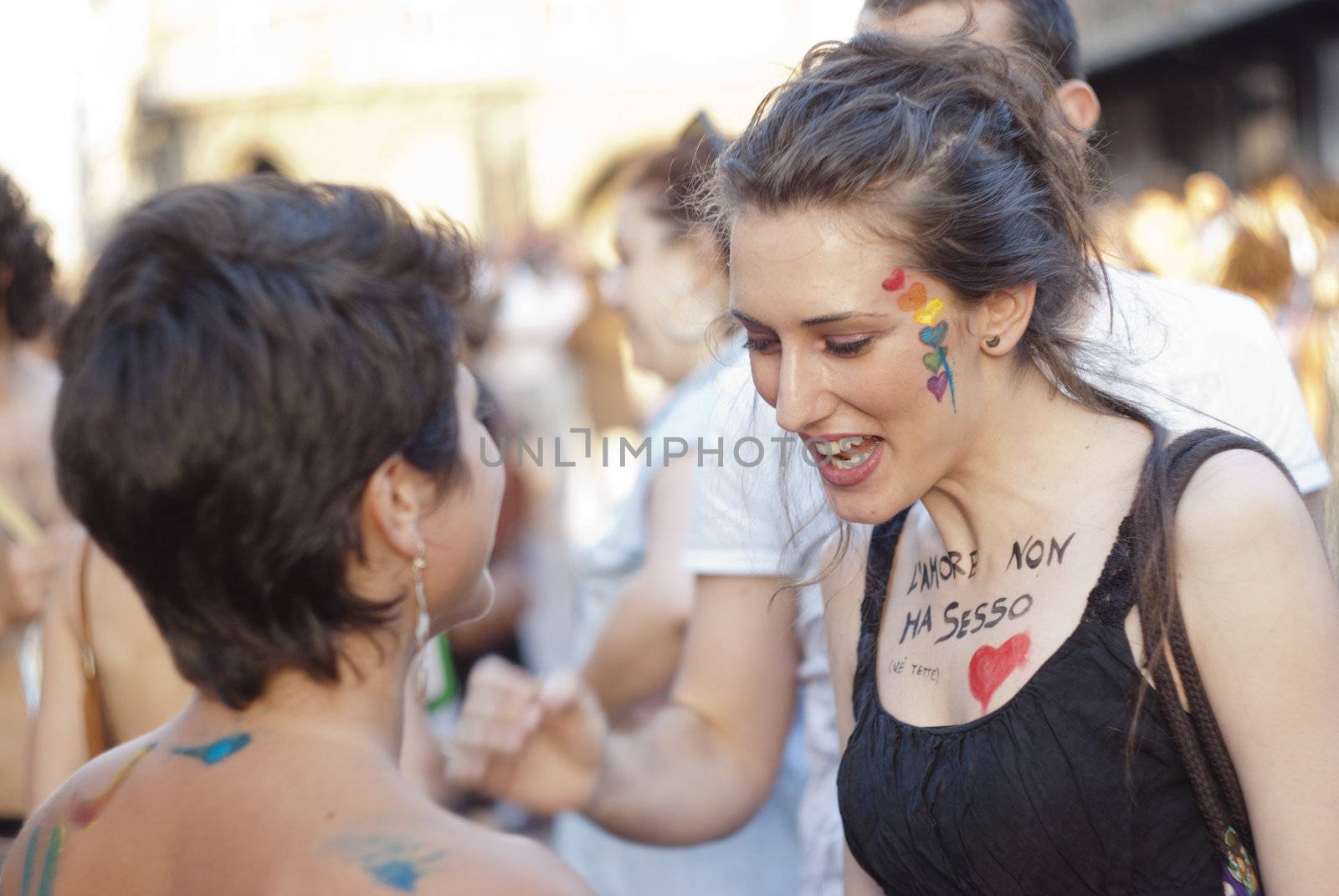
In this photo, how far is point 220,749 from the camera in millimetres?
1503

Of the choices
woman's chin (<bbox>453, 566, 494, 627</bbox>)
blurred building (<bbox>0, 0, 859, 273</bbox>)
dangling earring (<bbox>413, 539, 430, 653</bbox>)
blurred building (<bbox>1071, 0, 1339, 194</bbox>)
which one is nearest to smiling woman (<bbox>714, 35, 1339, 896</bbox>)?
woman's chin (<bbox>453, 566, 494, 627</bbox>)

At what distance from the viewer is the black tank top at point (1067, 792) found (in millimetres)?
1679

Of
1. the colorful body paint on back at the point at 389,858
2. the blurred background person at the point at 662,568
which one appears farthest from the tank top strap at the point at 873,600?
the colorful body paint on back at the point at 389,858

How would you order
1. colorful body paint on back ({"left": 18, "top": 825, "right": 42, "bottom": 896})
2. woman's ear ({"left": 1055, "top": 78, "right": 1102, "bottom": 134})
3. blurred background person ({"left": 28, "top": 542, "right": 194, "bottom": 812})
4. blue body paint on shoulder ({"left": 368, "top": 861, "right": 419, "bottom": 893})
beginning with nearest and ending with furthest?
1. blue body paint on shoulder ({"left": 368, "top": 861, "right": 419, "bottom": 893})
2. colorful body paint on back ({"left": 18, "top": 825, "right": 42, "bottom": 896})
3. blurred background person ({"left": 28, "top": 542, "right": 194, "bottom": 812})
4. woman's ear ({"left": 1055, "top": 78, "right": 1102, "bottom": 134})

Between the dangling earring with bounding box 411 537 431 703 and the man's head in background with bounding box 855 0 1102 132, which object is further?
the man's head in background with bounding box 855 0 1102 132

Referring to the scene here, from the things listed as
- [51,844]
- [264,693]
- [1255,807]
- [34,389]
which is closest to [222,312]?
[264,693]

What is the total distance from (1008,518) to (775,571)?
586 millimetres

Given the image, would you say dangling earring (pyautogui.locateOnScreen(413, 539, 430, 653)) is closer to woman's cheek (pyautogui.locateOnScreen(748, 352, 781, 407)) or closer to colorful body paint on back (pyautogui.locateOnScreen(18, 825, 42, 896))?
colorful body paint on back (pyautogui.locateOnScreen(18, 825, 42, 896))

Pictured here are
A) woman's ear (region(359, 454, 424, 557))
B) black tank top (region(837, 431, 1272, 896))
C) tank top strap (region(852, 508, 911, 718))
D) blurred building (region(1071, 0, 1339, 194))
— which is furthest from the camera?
blurred building (region(1071, 0, 1339, 194))

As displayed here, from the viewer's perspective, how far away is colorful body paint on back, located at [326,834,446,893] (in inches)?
52.2

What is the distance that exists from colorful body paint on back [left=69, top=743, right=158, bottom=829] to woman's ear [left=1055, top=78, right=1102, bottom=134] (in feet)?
5.95

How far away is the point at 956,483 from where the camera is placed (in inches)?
78.5

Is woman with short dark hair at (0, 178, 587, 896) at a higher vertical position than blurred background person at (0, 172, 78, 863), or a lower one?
higher

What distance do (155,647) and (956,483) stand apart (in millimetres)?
1372
